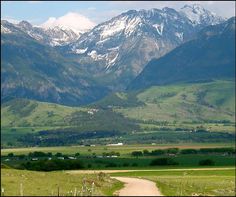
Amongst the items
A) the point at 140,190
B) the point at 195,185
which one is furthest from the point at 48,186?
the point at 195,185

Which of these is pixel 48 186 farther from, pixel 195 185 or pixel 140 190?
pixel 195 185

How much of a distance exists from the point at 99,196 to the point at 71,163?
105 m

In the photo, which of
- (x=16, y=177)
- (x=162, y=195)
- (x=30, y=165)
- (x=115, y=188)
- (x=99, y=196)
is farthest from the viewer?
(x=30, y=165)

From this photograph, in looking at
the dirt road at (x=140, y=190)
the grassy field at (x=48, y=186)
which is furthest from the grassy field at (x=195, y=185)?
the grassy field at (x=48, y=186)

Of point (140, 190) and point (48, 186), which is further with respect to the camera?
point (140, 190)

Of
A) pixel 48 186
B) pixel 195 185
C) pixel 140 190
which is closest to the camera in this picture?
pixel 48 186

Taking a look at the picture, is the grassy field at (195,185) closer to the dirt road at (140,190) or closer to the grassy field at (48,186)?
the dirt road at (140,190)

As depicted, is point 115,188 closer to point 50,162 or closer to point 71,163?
point 50,162

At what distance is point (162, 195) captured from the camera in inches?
3054

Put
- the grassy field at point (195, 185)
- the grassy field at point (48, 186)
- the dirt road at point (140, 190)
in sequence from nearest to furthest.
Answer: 1. the grassy field at point (48, 186)
2. the dirt road at point (140, 190)
3. the grassy field at point (195, 185)

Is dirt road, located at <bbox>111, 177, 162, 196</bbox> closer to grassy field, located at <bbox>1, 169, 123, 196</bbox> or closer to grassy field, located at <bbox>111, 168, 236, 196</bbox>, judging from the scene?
grassy field, located at <bbox>111, 168, 236, 196</bbox>

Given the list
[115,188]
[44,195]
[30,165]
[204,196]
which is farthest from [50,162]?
[44,195]

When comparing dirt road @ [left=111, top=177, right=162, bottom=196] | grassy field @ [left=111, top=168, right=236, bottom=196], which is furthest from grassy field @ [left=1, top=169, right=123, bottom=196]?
grassy field @ [left=111, top=168, right=236, bottom=196]

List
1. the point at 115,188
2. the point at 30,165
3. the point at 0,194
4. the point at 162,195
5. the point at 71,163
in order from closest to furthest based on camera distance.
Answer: the point at 0,194 < the point at 162,195 < the point at 115,188 < the point at 30,165 < the point at 71,163
